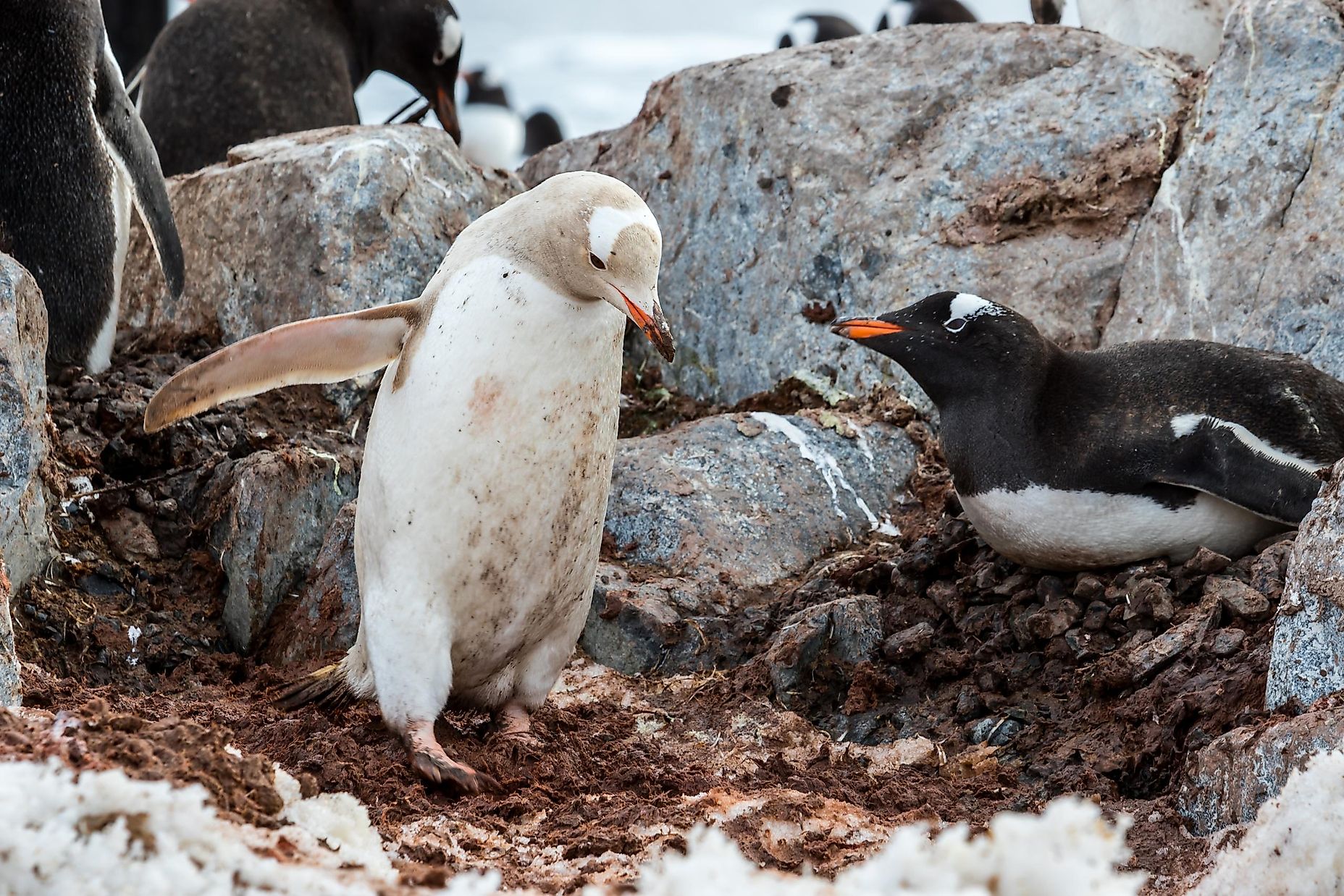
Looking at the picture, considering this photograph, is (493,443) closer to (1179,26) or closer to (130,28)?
(1179,26)

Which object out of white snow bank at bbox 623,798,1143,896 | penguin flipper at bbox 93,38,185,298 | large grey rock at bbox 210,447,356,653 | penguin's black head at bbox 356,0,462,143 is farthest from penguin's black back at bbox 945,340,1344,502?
penguin's black head at bbox 356,0,462,143

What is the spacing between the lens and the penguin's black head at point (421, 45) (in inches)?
308

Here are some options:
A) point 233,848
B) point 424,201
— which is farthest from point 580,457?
point 424,201

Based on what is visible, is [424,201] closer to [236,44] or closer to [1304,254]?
[236,44]

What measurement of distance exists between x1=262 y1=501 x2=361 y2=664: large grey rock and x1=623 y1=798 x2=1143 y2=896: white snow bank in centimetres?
303

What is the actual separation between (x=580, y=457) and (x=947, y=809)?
1139 millimetres

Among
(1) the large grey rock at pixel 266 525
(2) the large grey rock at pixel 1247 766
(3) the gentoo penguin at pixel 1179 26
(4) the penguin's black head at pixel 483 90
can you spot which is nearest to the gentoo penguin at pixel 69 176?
(1) the large grey rock at pixel 266 525

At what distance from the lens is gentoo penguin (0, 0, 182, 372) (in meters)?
5.19

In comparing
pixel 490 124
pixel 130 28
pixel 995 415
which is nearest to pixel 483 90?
pixel 490 124

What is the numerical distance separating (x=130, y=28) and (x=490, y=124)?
17.2 ft

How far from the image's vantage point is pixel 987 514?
423 centimetres

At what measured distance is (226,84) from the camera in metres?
7.26

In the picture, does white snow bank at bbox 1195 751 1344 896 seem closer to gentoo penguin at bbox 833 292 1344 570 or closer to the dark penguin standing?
gentoo penguin at bbox 833 292 1344 570

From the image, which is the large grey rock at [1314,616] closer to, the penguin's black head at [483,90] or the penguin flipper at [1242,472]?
the penguin flipper at [1242,472]
